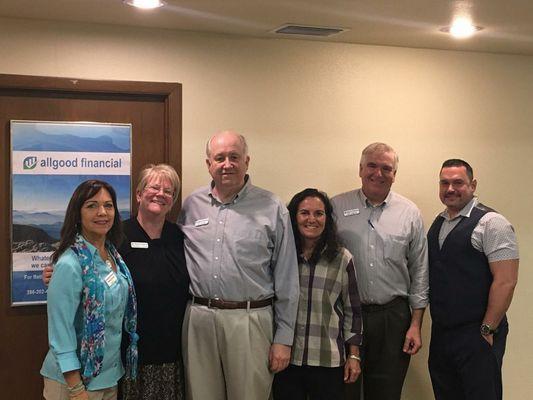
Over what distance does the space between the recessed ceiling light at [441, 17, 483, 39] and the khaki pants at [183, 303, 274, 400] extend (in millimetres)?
1654

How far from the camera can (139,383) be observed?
2.68 m

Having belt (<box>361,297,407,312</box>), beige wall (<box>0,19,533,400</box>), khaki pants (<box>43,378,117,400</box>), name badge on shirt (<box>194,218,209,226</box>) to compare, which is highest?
beige wall (<box>0,19,533,400</box>)

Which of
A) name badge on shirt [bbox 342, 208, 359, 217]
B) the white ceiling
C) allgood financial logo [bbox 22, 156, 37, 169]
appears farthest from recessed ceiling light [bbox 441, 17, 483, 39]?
allgood financial logo [bbox 22, 156, 37, 169]

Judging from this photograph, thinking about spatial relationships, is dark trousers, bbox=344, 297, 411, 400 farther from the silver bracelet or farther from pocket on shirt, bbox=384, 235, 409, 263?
the silver bracelet

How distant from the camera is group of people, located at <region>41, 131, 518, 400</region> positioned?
7.92 ft

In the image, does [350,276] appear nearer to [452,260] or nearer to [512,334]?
[452,260]

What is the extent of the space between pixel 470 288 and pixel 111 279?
5.70 ft

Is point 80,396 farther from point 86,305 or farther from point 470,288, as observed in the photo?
point 470,288

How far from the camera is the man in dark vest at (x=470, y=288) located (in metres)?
3.05

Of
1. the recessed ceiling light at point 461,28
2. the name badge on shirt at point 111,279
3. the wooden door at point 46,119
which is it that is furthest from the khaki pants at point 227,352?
the recessed ceiling light at point 461,28

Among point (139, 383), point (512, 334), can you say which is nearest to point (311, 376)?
point (139, 383)

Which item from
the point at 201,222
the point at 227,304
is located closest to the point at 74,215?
the point at 201,222

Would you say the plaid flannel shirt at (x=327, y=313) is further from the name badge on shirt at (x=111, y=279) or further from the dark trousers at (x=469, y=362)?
the name badge on shirt at (x=111, y=279)

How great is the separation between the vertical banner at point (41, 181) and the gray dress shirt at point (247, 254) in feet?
2.29
